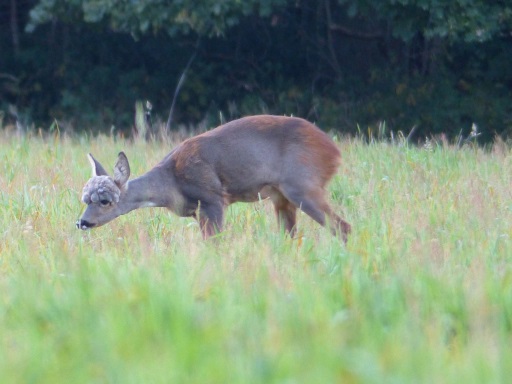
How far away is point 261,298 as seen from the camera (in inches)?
199

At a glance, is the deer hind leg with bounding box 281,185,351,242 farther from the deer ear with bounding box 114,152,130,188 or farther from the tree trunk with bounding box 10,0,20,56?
the tree trunk with bounding box 10,0,20,56

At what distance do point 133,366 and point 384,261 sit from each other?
230 cm

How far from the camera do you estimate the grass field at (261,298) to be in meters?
4.03

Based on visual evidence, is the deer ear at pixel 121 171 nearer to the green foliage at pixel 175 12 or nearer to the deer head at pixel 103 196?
the deer head at pixel 103 196

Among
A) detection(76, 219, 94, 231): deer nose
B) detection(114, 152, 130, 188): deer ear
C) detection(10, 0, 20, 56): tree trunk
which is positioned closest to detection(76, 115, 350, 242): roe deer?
detection(114, 152, 130, 188): deer ear

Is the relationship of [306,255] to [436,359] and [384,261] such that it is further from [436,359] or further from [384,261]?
[436,359]

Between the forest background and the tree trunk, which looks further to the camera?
the tree trunk

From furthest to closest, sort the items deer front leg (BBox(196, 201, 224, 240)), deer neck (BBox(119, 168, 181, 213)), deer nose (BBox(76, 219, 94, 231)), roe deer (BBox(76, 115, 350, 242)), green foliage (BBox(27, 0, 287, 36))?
green foliage (BBox(27, 0, 287, 36)) < deer neck (BBox(119, 168, 181, 213)) < roe deer (BBox(76, 115, 350, 242)) < deer front leg (BBox(196, 201, 224, 240)) < deer nose (BBox(76, 219, 94, 231))

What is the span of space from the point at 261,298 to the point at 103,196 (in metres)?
3.08

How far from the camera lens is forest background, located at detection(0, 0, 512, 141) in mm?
18281

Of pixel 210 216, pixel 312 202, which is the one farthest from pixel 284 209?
pixel 210 216

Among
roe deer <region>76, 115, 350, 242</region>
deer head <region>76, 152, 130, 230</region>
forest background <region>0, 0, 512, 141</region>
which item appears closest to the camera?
deer head <region>76, 152, 130, 230</region>

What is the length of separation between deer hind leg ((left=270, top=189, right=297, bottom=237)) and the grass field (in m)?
0.09

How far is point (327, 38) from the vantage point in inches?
863
